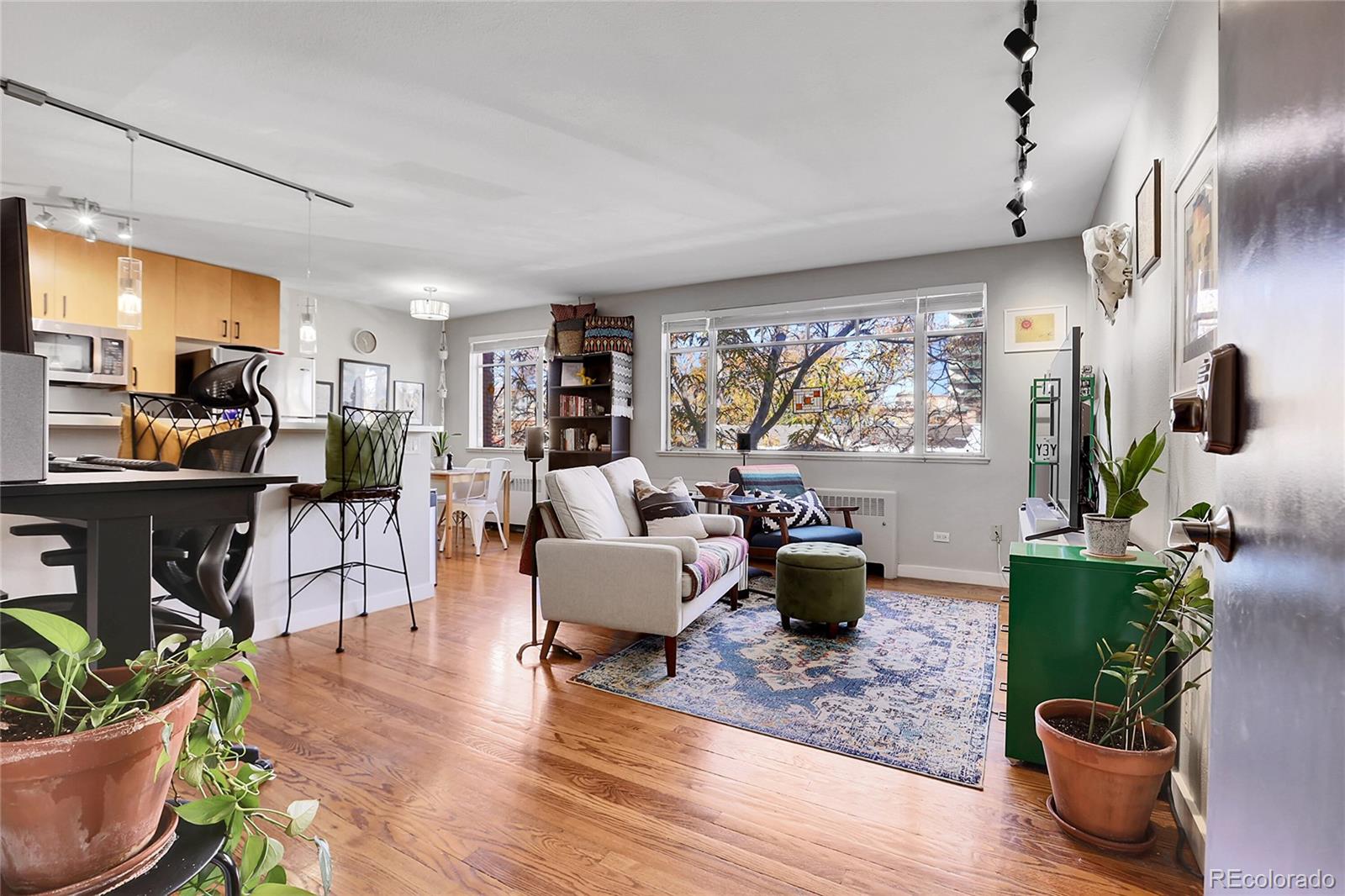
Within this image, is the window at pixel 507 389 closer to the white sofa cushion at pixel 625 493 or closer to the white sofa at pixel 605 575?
the white sofa cushion at pixel 625 493

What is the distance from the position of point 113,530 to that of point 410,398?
22.9ft

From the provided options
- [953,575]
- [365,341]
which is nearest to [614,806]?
[953,575]

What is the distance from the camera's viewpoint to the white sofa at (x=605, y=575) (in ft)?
9.15

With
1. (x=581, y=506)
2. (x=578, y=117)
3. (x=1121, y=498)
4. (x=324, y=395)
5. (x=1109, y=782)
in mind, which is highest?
(x=578, y=117)

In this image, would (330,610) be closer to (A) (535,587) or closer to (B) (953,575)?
(A) (535,587)

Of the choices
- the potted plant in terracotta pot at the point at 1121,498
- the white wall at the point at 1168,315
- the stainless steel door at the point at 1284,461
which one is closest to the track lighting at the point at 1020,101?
the white wall at the point at 1168,315

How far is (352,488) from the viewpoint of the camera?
3.25 metres

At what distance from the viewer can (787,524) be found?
180 inches

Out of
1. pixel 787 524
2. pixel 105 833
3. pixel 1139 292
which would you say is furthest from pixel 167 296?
pixel 1139 292

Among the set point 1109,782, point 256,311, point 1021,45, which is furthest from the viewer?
point 256,311

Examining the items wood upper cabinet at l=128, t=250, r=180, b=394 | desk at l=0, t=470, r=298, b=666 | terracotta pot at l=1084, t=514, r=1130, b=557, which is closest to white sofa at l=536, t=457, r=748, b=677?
terracotta pot at l=1084, t=514, r=1130, b=557

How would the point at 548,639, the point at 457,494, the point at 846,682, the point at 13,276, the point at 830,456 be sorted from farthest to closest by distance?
the point at 457,494
the point at 830,456
the point at 548,639
the point at 846,682
the point at 13,276

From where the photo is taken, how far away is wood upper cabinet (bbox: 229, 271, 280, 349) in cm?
550

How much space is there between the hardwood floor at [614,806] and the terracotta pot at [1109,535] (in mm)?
777
